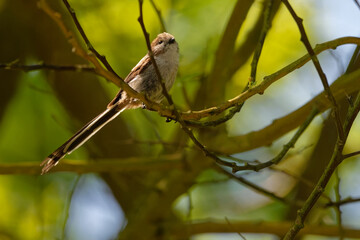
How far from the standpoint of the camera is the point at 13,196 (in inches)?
284

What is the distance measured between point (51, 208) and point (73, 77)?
1.89 metres

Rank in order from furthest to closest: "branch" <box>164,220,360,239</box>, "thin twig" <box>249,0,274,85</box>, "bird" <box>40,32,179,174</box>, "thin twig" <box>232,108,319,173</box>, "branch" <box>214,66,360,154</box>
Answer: "branch" <box>164,220,360,239</box>, "branch" <box>214,66,360,154</box>, "bird" <box>40,32,179,174</box>, "thin twig" <box>249,0,274,85</box>, "thin twig" <box>232,108,319,173</box>

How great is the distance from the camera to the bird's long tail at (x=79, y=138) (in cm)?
387

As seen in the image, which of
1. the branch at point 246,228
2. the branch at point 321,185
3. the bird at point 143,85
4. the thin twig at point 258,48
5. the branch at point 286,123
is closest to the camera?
the branch at point 321,185

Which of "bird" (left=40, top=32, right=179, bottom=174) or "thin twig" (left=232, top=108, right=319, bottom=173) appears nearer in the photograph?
"thin twig" (left=232, top=108, right=319, bottom=173)

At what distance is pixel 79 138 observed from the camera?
403 cm

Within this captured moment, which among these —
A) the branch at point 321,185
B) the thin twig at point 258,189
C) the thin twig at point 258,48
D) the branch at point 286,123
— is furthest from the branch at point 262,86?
the thin twig at point 258,189

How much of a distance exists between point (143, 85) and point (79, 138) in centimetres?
77

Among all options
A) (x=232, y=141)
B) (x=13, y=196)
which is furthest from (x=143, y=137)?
(x=232, y=141)

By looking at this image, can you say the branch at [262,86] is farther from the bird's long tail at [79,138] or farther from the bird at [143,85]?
the bird's long tail at [79,138]

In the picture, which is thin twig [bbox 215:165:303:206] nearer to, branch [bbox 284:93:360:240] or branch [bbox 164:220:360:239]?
branch [bbox 164:220:360:239]

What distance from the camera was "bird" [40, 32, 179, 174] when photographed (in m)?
4.04

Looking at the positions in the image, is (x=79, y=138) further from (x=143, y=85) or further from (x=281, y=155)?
(x=281, y=155)

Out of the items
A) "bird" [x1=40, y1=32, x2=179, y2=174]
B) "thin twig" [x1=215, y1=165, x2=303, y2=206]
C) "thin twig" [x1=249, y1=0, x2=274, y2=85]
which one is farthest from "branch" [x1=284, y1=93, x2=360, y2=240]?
"thin twig" [x1=215, y1=165, x2=303, y2=206]
